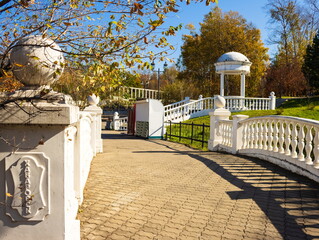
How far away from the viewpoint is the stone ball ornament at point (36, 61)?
2996 millimetres

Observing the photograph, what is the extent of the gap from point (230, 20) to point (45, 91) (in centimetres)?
4136

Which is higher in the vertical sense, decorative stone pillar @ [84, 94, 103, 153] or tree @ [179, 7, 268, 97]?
tree @ [179, 7, 268, 97]

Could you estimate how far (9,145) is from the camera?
9.29 ft

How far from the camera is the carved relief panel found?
284cm

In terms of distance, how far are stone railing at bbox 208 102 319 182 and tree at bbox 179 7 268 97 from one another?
91.3 feet

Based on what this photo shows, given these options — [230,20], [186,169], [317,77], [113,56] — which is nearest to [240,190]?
[186,169]

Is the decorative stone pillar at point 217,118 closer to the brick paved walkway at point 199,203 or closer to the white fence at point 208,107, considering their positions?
the brick paved walkway at point 199,203

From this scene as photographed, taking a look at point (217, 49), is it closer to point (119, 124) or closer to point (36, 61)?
point (119, 124)

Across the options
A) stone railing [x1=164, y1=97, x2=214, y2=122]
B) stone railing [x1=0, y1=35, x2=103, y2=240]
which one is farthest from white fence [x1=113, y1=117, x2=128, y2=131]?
stone railing [x1=0, y1=35, x2=103, y2=240]

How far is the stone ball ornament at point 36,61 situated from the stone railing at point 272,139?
4.97 m

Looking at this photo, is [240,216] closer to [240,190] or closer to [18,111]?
[240,190]

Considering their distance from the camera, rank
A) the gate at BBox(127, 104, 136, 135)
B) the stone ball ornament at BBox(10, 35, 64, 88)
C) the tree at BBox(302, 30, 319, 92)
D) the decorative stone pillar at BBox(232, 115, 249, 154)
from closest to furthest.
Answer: the stone ball ornament at BBox(10, 35, 64, 88), the decorative stone pillar at BBox(232, 115, 249, 154), the gate at BBox(127, 104, 136, 135), the tree at BBox(302, 30, 319, 92)

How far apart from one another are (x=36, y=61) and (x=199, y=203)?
336cm

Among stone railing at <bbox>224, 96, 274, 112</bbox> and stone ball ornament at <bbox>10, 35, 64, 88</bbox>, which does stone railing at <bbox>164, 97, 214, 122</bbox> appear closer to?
stone railing at <bbox>224, 96, 274, 112</bbox>
